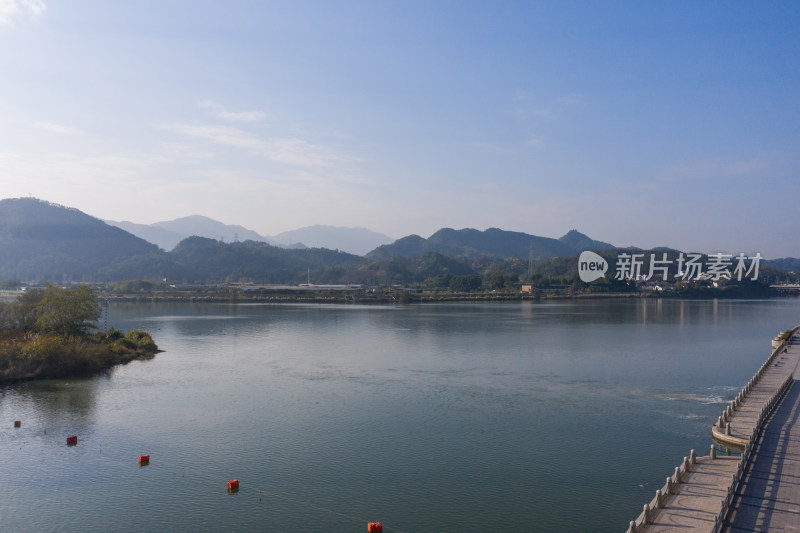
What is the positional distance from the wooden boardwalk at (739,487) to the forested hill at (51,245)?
167919 millimetres

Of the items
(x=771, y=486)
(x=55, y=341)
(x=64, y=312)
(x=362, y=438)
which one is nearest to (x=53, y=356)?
(x=55, y=341)

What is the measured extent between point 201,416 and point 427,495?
1107 cm

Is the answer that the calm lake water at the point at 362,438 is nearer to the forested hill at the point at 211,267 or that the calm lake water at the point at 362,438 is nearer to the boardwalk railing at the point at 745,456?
the boardwalk railing at the point at 745,456

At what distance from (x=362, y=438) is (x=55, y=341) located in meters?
19.5

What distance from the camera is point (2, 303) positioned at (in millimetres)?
34281

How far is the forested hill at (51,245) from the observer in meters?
155

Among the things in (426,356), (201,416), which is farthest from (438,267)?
(201,416)

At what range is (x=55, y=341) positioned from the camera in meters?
28.7

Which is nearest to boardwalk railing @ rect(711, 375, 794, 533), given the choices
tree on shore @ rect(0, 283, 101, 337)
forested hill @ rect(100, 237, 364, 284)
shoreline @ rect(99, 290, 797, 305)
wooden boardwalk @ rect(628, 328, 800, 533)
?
wooden boardwalk @ rect(628, 328, 800, 533)

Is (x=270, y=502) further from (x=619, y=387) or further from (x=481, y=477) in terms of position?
(x=619, y=387)

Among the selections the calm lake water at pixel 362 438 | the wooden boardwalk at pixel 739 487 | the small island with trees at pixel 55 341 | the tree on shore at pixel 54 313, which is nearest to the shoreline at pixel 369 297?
the calm lake water at pixel 362 438

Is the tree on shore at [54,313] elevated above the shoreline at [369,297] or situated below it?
above

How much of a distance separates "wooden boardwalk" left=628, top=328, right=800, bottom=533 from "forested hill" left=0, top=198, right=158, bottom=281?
551ft

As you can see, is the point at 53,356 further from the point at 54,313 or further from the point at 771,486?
the point at 771,486
